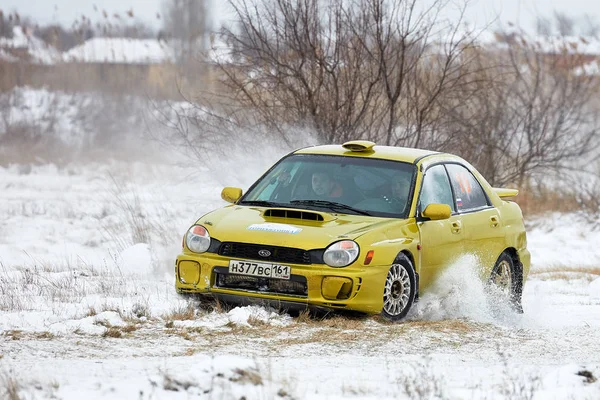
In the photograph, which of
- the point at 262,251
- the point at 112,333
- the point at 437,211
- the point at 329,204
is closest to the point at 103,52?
the point at 329,204

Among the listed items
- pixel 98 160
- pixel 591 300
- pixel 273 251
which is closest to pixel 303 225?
pixel 273 251

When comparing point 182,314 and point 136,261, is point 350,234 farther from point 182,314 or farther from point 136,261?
point 136,261

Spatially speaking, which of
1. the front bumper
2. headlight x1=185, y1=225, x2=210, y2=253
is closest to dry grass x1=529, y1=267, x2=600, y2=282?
the front bumper

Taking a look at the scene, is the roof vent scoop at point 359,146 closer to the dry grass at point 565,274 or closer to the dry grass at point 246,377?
the dry grass at point 246,377

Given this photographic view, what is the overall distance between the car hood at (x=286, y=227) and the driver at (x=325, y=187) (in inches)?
16.7

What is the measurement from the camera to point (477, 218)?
387 inches

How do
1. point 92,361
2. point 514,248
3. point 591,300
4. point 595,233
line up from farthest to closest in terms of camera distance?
1. point 595,233
2. point 591,300
3. point 514,248
4. point 92,361

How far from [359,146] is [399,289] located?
1512mm

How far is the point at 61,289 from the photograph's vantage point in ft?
31.8

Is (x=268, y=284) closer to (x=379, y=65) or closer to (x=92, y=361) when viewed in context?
(x=92, y=361)

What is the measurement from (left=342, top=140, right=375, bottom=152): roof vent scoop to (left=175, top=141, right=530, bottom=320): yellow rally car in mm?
14

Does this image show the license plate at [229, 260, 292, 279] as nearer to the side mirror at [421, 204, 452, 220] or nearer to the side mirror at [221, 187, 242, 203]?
the side mirror at [221, 187, 242, 203]

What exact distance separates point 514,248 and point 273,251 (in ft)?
10.5

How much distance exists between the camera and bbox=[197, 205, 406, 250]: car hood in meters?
8.12
